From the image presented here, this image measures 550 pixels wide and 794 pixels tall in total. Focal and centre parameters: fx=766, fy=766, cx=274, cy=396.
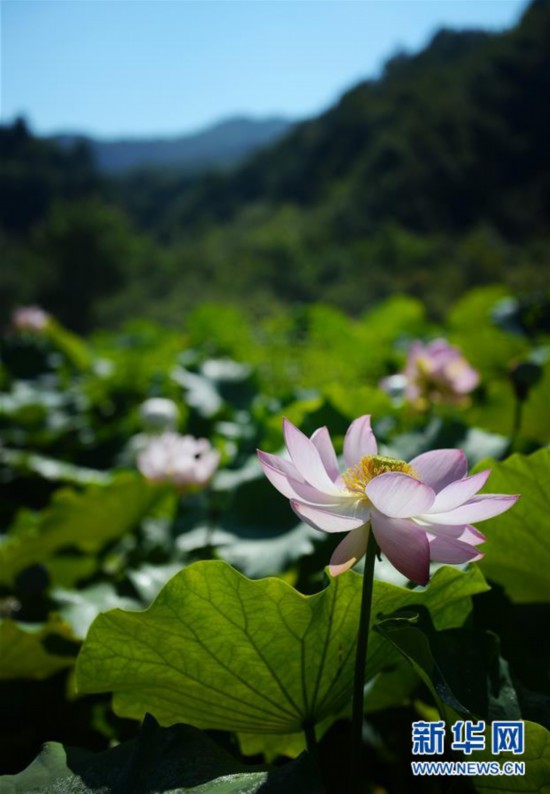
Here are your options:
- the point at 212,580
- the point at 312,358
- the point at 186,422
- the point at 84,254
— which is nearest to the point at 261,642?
the point at 212,580

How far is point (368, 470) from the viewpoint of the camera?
0.54 metres

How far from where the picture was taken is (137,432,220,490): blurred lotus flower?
43.3 inches

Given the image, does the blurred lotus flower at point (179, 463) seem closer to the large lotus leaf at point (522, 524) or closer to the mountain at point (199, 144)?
the large lotus leaf at point (522, 524)

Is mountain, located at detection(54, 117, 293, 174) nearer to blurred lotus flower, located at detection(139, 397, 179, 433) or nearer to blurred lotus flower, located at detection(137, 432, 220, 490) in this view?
blurred lotus flower, located at detection(139, 397, 179, 433)

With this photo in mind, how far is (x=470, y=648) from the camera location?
572 millimetres

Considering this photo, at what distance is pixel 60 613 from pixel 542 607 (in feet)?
1.69

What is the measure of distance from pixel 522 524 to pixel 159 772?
347mm

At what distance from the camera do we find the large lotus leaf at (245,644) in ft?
1.76

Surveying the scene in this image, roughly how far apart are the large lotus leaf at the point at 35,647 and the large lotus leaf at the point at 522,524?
41 centimetres

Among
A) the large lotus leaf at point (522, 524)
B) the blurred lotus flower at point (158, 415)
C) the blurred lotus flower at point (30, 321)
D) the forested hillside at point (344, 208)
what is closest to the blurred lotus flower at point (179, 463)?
the blurred lotus flower at point (158, 415)

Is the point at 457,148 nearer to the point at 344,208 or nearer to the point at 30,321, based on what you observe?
the point at 344,208

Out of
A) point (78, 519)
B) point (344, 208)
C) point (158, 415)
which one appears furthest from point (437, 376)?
point (344, 208)

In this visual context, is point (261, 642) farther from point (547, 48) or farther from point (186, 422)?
point (547, 48)

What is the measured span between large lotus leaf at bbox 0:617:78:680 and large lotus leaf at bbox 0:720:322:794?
213 mm
